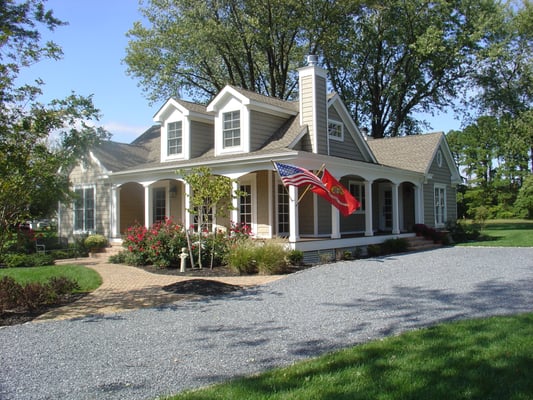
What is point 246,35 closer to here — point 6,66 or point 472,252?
point 472,252

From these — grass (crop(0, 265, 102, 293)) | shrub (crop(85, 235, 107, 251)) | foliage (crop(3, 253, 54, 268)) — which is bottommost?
grass (crop(0, 265, 102, 293))

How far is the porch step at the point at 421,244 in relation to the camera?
1912cm

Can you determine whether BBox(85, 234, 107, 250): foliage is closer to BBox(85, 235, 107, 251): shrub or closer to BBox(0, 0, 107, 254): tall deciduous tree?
BBox(85, 235, 107, 251): shrub

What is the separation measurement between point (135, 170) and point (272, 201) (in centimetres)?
558

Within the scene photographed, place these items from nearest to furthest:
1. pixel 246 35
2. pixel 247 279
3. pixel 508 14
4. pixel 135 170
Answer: pixel 247 279 → pixel 135 170 → pixel 246 35 → pixel 508 14

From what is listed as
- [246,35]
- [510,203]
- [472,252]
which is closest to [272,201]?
[472,252]

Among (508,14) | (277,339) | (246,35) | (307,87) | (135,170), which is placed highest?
(508,14)

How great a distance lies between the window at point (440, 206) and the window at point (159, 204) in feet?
43.8

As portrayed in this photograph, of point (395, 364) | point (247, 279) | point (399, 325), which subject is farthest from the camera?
point (247, 279)

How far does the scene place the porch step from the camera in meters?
19.1

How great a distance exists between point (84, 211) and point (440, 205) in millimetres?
17235

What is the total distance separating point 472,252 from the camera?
16.6 metres

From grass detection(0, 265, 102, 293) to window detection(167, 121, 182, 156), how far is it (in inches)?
264

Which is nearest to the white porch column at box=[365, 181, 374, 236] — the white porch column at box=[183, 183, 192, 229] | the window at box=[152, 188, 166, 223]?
the white porch column at box=[183, 183, 192, 229]
